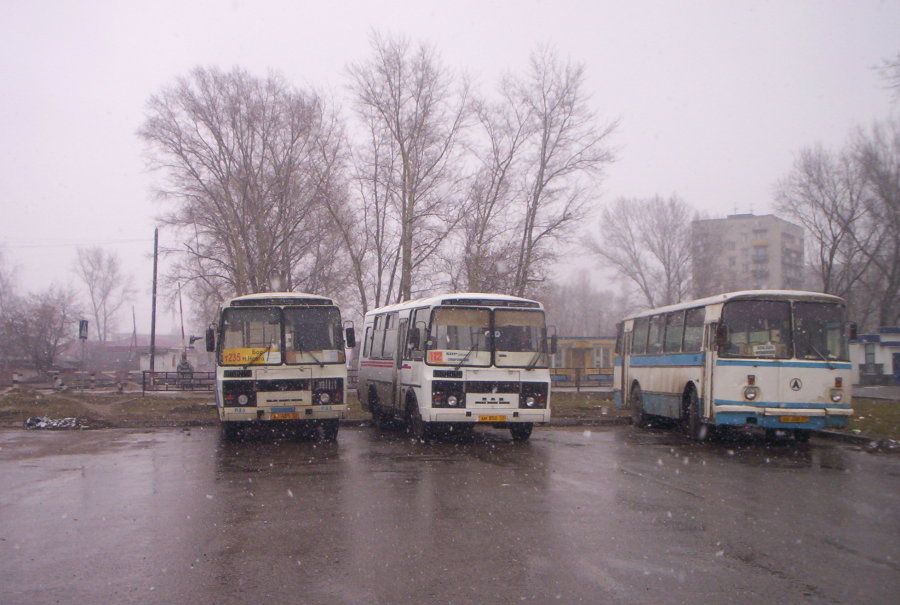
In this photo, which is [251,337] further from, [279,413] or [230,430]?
[230,430]

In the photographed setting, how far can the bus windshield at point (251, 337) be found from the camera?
51.5ft

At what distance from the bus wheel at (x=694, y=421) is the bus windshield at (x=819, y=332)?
222cm

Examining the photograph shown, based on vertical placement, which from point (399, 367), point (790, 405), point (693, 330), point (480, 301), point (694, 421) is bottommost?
point (694, 421)

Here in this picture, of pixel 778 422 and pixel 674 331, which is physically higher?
pixel 674 331

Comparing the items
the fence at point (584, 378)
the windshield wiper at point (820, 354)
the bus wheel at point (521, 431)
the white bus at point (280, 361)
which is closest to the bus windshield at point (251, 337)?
the white bus at point (280, 361)

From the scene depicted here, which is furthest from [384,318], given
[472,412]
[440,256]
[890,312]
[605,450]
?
[890,312]

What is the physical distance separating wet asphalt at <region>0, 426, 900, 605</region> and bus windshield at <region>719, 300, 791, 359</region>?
2.05 m

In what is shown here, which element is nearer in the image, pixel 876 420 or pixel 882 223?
pixel 876 420

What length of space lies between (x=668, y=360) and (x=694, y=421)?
217 centimetres

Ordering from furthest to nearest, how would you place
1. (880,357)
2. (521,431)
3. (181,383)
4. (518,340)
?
(880,357)
(181,383)
(521,431)
(518,340)

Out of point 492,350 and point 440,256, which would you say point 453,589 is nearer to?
point 492,350

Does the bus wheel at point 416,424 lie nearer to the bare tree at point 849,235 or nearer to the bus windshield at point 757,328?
the bus windshield at point 757,328

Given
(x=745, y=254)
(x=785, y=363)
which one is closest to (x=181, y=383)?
(x=785, y=363)

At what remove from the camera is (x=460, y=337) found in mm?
15422
